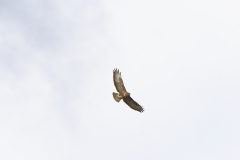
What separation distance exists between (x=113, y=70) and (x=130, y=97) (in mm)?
3867

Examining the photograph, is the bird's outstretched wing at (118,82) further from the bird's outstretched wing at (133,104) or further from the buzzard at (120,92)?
the bird's outstretched wing at (133,104)

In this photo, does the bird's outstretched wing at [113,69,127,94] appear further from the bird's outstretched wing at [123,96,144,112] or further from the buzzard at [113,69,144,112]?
the bird's outstretched wing at [123,96,144,112]

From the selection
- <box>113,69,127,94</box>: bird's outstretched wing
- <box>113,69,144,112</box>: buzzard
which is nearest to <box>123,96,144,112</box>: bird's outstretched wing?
<box>113,69,144,112</box>: buzzard

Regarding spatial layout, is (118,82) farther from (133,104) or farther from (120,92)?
(133,104)

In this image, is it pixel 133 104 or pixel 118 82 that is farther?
pixel 133 104

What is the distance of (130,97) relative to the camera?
5409 centimetres

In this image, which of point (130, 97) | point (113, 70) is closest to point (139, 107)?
point (130, 97)

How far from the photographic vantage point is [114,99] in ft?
176

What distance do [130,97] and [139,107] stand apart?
199 centimetres

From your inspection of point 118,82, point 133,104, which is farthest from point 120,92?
point 133,104

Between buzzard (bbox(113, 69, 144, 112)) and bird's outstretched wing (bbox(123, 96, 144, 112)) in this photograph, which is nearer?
buzzard (bbox(113, 69, 144, 112))

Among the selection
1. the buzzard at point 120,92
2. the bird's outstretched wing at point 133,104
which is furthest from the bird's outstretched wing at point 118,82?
the bird's outstretched wing at point 133,104

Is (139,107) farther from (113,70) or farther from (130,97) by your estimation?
(113,70)

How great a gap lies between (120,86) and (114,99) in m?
1.73
